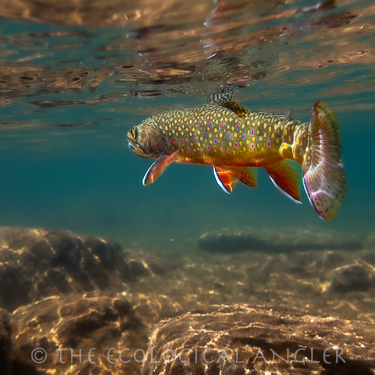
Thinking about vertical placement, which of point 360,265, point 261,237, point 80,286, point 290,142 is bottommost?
point 261,237

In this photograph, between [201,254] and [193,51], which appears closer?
[193,51]

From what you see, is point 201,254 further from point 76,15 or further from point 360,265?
point 76,15

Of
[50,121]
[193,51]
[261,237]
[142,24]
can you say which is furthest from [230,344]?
[50,121]

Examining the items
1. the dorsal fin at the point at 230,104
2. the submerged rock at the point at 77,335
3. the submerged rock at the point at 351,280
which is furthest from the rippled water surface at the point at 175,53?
the submerged rock at the point at 351,280

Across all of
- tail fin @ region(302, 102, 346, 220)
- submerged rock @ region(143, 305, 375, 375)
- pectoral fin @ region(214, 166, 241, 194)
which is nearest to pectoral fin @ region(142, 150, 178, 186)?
pectoral fin @ region(214, 166, 241, 194)

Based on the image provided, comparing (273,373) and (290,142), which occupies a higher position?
(290,142)

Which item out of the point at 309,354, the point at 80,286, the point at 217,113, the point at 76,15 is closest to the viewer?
the point at 217,113

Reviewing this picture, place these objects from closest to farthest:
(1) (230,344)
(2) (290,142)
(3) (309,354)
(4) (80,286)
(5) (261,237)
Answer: (2) (290,142), (3) (309,354), (1) (230,344), (4) (80,286), (5) (261,237)

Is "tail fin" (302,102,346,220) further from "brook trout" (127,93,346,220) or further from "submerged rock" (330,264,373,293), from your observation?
"submerged rock" (330,264,373,293)
